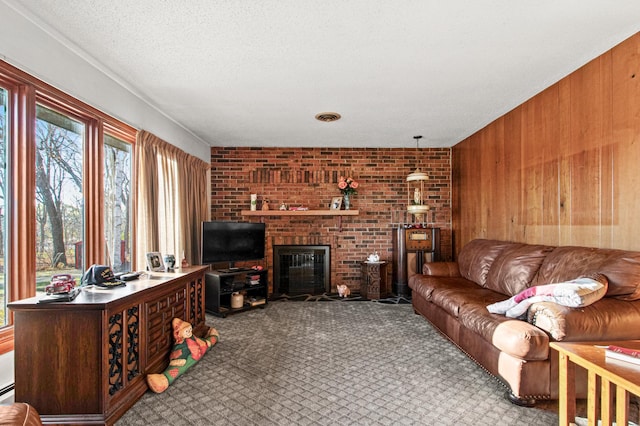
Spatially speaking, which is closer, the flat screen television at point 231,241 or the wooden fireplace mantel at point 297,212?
the flat screen television at point 231,241

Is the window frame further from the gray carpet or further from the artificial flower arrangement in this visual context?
the artificial flower arrangement

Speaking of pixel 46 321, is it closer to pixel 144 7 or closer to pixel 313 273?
pixel 144 7

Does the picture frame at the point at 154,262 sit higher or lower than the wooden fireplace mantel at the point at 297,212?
lower

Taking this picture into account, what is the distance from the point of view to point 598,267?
2131 mm

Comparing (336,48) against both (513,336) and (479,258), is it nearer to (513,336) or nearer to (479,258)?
(513,336)

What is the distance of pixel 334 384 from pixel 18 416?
171 centimetres

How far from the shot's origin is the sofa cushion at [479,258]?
343 cm

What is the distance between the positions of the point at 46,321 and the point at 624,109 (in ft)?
13.1

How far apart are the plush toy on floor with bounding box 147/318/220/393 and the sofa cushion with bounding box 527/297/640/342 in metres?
2.58

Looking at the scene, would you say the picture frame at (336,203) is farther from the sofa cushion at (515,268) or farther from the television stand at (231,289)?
the sofa cushion at (515,268)

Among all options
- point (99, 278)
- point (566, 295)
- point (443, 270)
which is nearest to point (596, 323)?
point (566, 295)

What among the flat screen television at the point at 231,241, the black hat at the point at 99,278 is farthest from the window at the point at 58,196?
the flat screen television at the point at 231,241

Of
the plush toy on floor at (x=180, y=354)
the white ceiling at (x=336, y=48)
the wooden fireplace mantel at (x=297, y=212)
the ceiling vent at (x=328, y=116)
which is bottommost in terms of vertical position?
the plush toy on floor at (x=180, y=354)

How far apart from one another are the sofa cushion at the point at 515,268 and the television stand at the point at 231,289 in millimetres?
2886
